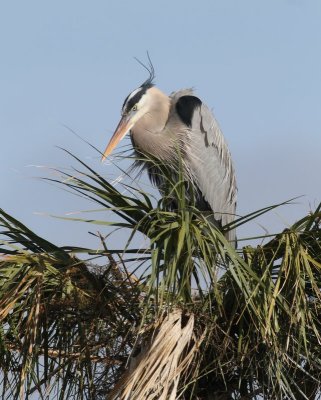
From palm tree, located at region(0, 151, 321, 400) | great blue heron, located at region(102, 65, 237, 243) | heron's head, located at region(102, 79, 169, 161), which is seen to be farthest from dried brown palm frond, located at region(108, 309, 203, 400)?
heron's head, located at region(102, 79, 169, 161)

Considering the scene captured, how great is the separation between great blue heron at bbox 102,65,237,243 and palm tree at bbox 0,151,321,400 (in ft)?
5.95

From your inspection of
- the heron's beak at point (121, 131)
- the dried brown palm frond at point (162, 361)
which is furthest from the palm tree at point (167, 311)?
the heron's beak at point (121, 131)

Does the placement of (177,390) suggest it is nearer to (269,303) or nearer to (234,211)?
(269,303)

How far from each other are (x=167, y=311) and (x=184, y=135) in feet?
7.64

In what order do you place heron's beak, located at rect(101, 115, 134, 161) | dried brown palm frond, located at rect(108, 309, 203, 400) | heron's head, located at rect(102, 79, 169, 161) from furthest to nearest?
heron's head, located at rect(102, 79, 169, 161)
heron's beak, located at rect(101, 115, 134, 161)
dried brown palm frond, located at rect(108, 309, 203, 400)

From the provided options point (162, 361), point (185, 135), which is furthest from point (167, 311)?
point (185, 135)

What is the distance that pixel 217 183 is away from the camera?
20.2 feet

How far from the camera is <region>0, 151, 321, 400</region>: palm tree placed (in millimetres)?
3689

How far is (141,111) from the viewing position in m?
5.94

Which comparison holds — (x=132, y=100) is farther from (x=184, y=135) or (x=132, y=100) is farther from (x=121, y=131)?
(x=184, y=135)

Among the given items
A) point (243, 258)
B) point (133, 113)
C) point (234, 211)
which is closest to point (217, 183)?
point (234, 211)

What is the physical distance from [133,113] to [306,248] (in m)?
2.27

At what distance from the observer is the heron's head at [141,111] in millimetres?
5902

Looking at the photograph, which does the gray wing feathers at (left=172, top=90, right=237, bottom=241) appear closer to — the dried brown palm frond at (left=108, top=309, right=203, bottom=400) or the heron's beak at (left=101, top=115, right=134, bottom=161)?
the heron's beak at (left=101, top=115, right=134, bottom=161)
